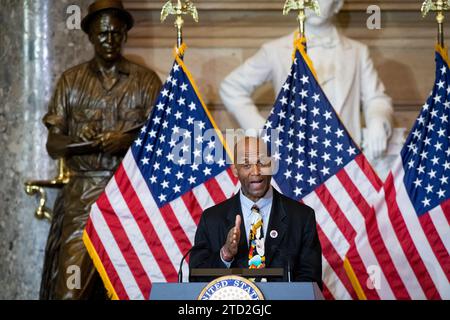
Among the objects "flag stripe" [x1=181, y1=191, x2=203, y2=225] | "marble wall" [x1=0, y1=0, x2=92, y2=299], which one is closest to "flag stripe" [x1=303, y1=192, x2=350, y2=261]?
"flag stripe" [x1=181, y1=191, x2=203, y2=225]

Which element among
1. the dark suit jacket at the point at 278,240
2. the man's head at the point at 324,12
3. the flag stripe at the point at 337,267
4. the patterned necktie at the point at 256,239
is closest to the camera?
the patterned necktie at the point at 256,239

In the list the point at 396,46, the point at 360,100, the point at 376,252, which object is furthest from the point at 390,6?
the point at 376,252

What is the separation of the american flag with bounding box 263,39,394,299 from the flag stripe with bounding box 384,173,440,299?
0.15m

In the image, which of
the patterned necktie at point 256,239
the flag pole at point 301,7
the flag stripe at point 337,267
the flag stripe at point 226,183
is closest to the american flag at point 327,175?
the flag stripe at point 337,267

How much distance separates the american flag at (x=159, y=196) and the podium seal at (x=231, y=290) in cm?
304

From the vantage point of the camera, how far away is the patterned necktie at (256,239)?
5.47 meters

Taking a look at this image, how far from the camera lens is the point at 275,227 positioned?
5.72 metres

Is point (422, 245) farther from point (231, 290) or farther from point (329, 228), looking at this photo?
point (231, 290)

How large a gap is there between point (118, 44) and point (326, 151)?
1912 millimetres

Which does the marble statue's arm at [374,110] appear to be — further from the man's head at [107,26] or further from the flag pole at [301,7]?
the man's head at [107,26]

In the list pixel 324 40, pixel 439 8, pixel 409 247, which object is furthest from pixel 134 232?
pixel 439 8

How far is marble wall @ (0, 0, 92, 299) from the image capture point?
Result: 358 inches

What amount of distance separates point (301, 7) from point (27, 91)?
264 cm

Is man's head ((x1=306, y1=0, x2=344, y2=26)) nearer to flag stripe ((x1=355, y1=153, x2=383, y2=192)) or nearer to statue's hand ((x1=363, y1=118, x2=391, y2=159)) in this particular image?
statue's hand ((x1=363, y1=118, x2=391, y2=159))
